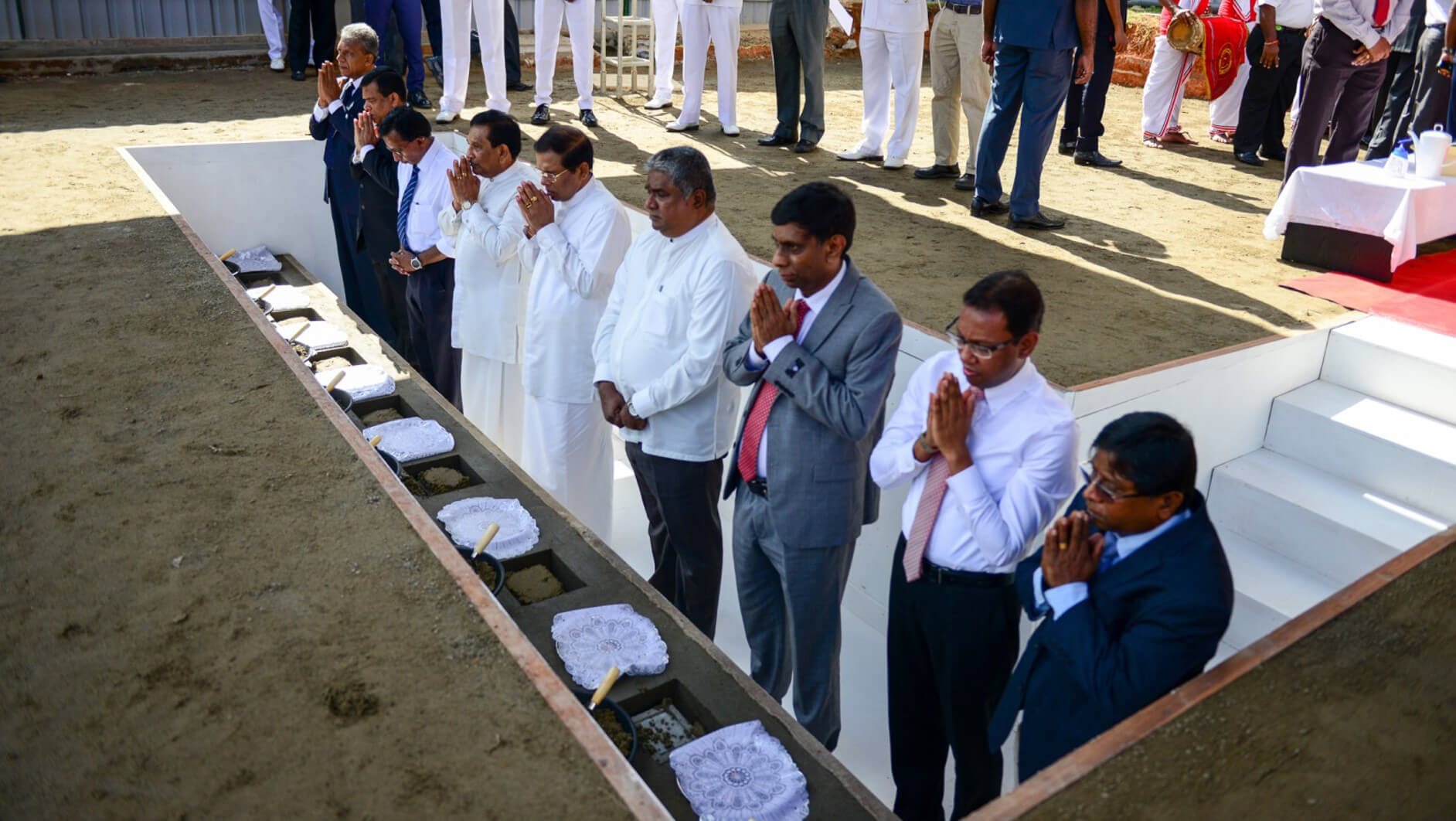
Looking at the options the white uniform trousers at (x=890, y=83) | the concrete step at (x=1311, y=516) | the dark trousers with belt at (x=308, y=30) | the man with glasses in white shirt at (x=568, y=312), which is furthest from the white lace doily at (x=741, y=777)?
the dark trousers with belt at (x=308, y=30)

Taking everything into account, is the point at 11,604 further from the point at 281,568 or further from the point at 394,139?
the point at 394,139

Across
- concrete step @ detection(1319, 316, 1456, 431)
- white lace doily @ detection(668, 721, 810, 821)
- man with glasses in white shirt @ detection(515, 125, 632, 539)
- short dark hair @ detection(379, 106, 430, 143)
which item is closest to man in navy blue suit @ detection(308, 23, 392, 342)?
short dark hair @ detection(379, 106, 430, 143)

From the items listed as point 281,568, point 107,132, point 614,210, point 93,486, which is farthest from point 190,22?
point 281,568

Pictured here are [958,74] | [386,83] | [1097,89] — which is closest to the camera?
[386,83]

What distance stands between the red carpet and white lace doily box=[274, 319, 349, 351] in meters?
3.98

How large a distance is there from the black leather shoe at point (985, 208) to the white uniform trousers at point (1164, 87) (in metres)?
2.45

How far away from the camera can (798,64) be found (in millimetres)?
7016

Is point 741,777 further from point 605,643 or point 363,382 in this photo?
point 363,382

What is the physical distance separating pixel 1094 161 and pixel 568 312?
4.40m

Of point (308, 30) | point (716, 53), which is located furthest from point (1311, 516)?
point (308, 30)

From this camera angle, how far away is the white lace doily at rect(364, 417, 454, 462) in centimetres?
353

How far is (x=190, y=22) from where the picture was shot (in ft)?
29.8

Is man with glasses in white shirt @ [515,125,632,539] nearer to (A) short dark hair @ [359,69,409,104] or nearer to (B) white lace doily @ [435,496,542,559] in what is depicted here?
(B) white lace doily @ [435,496,542,559]

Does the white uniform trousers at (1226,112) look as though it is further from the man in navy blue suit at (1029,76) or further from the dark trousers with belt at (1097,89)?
the man in navy blue suit at (1029,76)
